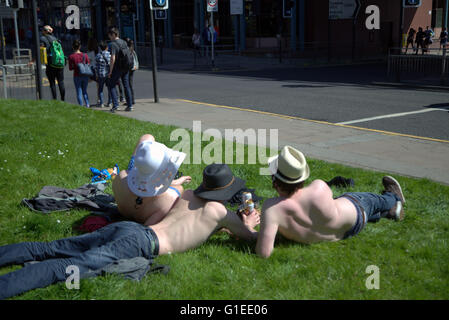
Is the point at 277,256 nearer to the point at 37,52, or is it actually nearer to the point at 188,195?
the point at 188,195

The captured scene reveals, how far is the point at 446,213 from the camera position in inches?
199

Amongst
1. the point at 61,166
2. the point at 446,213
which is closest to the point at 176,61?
the point at 61,166

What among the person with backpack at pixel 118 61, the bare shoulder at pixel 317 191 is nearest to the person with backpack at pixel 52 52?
the person with backpack at pixel 118 61

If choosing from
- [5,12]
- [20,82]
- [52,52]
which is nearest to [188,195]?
[52,52]

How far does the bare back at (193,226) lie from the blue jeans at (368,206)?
1.06 meters

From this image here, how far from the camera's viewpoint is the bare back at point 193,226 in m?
4.16

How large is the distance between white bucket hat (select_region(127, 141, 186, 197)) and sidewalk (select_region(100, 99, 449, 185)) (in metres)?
3.52

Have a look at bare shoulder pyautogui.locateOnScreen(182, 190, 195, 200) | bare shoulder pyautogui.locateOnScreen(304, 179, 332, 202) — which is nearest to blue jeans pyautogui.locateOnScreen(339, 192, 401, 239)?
bare shoulder pyautogui.locateOnScreen(304, 179, 332, 202)

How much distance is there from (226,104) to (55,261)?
33.7 ft

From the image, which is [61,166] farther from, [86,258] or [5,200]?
[86,258]

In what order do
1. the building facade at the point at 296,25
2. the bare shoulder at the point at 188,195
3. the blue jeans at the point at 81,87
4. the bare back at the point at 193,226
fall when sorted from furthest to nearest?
the building facade at the point at 296,25 < the blue jeans at the point at 81,87 < the bare shoulder at the point at 188,195 < the bare back at the point at 193,226

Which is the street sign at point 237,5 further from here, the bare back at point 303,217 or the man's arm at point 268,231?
the man's arm at point 268,231

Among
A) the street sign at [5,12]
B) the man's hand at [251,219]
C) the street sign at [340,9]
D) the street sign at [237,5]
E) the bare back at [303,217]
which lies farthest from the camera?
the street sign at [340,9]

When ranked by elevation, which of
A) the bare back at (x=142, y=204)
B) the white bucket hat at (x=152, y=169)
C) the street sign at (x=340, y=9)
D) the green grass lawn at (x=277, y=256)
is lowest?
the green grass lawn at (x=277, y=256)
